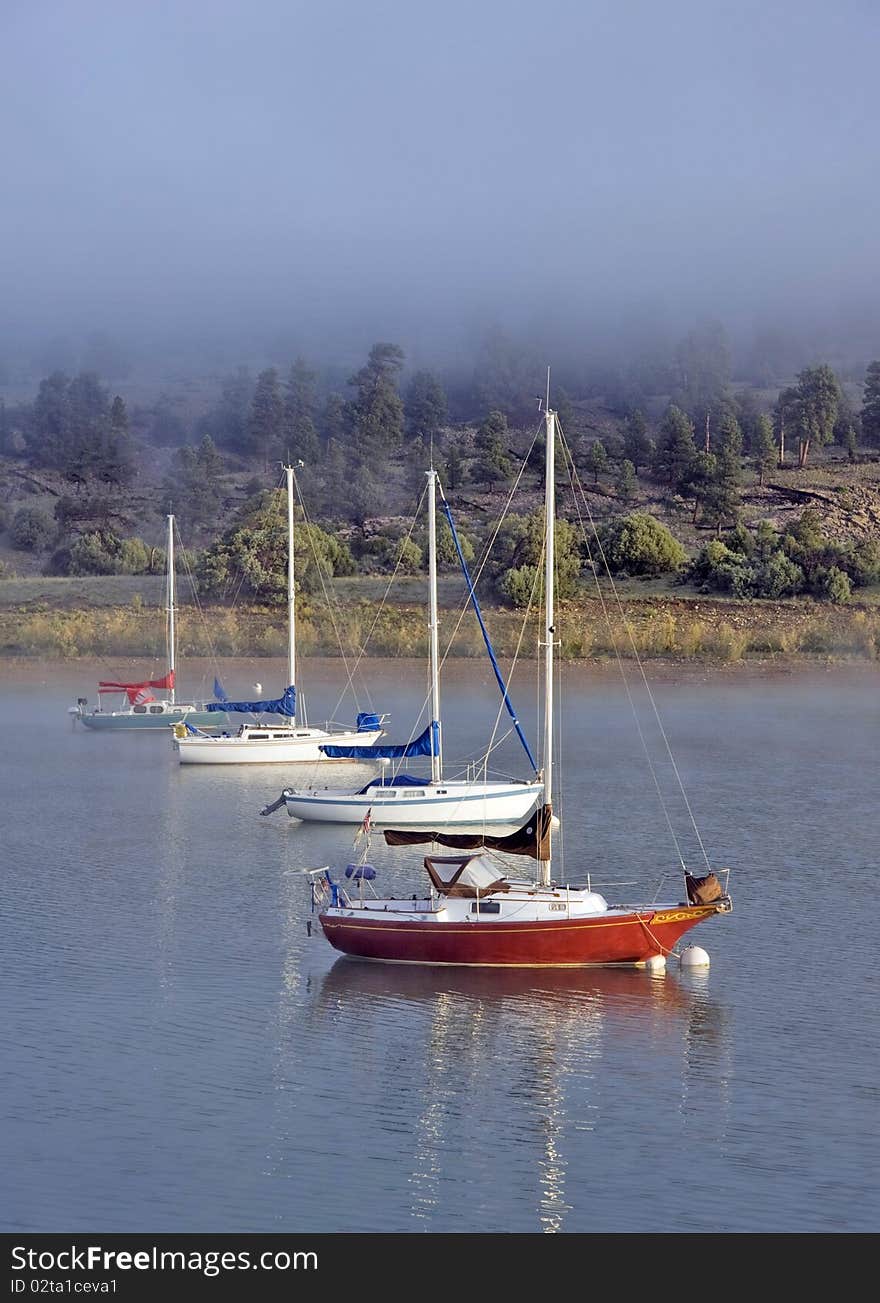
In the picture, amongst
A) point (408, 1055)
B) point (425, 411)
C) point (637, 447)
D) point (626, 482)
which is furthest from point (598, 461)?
point (408, 1055)

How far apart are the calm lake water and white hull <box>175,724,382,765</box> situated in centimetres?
1007

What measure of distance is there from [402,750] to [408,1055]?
762 inches

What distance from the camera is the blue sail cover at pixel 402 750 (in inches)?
→ 1480

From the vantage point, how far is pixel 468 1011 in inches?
903

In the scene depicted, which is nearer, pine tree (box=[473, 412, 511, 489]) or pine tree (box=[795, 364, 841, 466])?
pine tree (box=[473, 412, 511, 489])

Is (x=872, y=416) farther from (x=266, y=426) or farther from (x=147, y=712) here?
(x=147, y=712)

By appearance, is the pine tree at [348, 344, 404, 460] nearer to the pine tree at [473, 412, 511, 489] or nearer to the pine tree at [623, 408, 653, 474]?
the pine tree at [473, 412, 511, 489]

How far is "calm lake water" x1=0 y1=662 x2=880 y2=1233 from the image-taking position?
1705 centimetres

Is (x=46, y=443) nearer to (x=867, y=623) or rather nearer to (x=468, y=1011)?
(x=867, y=623)

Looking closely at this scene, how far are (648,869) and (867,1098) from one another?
12.2 m

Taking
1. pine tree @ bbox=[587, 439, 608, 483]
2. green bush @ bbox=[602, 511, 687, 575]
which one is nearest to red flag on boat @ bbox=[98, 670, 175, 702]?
green bush @ bbox=[602, 511, 687, 575]

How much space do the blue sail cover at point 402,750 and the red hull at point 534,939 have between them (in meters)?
12.8

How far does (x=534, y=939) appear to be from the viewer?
24.1 metres
